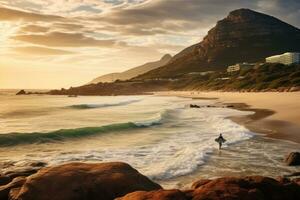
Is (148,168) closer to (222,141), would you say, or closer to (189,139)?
(222,141)

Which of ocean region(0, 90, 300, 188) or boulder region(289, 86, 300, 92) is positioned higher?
boulder region(289, 86, 300, 92)

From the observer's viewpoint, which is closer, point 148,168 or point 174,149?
point 148,168

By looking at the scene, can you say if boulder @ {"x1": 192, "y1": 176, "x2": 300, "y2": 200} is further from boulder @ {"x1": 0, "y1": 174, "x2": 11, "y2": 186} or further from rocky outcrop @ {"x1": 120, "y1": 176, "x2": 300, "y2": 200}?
boulder @ {"x1": 0, "y1": 174, "x2": 11, "y2": 186}

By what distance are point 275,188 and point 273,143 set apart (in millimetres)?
15511

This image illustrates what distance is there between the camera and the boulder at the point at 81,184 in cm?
928

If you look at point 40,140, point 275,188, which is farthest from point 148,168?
point 40,140

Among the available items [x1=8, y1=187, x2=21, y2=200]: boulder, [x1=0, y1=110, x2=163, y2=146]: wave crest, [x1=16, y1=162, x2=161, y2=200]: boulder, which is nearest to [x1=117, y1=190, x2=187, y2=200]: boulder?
[x1=16, y1=162, x2=161, y2=200]: boulder

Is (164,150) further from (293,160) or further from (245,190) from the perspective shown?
(245,190)

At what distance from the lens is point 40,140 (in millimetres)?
30266

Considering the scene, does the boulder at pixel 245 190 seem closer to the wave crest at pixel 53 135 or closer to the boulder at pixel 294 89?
the wave crest at pixel 53 135

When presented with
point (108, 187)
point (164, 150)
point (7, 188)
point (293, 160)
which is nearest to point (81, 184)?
point (108, 187)

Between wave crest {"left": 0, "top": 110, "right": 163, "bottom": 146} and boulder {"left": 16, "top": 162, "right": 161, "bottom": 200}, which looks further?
wave crest {"left": 0, "top": 110, "right": 163, "bottom": 146}

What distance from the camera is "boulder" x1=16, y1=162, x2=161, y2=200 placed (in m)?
9.28

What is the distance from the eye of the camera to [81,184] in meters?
9.57
